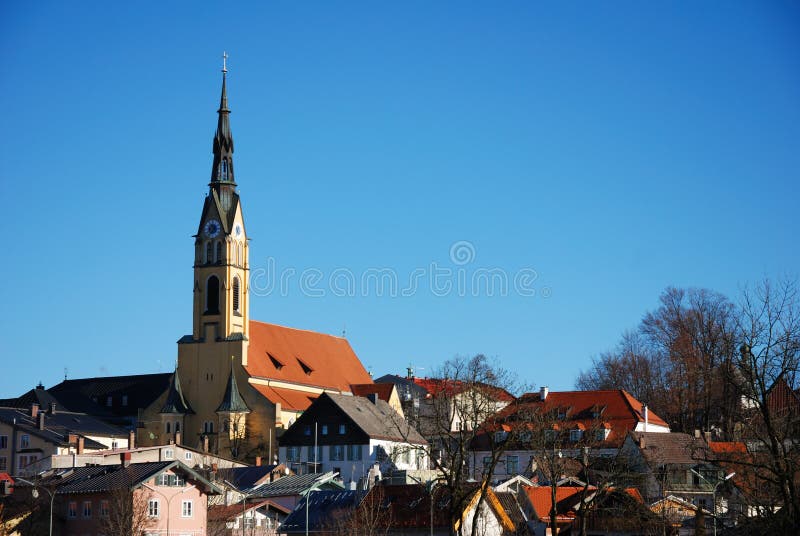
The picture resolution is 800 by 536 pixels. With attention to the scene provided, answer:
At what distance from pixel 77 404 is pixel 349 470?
38.8 metres

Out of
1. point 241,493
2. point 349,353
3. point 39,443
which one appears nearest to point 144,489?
point 241,493

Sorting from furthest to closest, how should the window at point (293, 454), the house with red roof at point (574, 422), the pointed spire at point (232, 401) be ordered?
1. the pointed spire at point (232, 401)
2. the window at point (293, 454)
3. the house with red roof at point (574, 422)

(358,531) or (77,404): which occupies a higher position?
(77,404)

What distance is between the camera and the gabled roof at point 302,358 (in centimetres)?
12288

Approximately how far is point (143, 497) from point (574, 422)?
37.1 meters

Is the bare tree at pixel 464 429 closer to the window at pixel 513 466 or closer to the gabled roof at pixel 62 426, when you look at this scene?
the window at pixel 513 466

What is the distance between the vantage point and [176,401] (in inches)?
4624

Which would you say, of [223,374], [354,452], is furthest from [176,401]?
[354,452]

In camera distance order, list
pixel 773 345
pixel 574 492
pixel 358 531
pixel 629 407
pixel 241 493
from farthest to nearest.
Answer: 1. pixel 629 407
2. pixel 241 493
3. pixel 574 492
4. pixel 358 531
5. pixel 773 345

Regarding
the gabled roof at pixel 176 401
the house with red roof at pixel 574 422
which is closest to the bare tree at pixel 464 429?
the house with red roof at pixel 574 422

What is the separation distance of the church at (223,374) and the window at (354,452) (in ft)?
53.2

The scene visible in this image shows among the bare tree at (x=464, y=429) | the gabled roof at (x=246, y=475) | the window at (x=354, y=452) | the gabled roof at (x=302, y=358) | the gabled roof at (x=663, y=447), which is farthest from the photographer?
the gabled roof at (x=302, y=358)

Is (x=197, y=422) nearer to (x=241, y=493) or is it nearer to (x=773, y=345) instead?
(x=241, y=493)

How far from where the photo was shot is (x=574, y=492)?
70438mm
